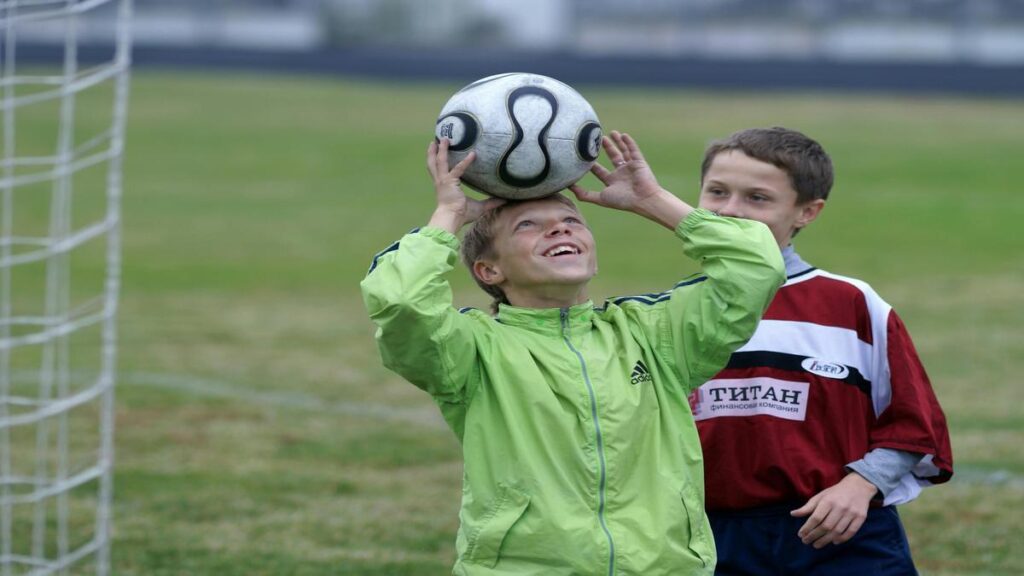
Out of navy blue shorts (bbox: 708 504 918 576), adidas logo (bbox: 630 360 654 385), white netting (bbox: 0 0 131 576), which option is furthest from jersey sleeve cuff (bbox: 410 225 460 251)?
white netting (bbox: 0 0 131 576)

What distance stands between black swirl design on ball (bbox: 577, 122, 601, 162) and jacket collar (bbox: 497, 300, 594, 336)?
36 centimetres

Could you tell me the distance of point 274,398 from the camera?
29.3 ft

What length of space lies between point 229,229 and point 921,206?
9.50 meters

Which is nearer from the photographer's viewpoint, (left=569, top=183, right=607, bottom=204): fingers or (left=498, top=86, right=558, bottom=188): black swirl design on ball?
(left=498, top=86, right=558, bottom=188): black swirl design on ball

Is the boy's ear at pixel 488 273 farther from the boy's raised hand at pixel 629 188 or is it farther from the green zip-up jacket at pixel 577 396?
the boy's raised hand at pixel 629 188

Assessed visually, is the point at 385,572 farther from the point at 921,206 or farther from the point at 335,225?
the point at 921,206

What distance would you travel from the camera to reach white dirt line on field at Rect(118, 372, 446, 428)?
27.6ft

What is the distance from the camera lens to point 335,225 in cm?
1858

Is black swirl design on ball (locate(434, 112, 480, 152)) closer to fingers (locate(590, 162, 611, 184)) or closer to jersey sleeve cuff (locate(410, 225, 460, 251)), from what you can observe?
jersey sleeve cuff (locate(410, 225, 460, 251))

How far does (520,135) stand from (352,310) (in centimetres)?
926

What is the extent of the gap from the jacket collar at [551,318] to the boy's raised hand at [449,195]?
0.24m

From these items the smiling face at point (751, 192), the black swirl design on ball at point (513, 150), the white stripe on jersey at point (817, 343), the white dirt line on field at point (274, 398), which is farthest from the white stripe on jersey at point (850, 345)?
the white dirt line on field at point (274, 398)

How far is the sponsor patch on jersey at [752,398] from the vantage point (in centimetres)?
366

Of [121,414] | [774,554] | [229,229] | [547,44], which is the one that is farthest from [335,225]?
[547,44]
